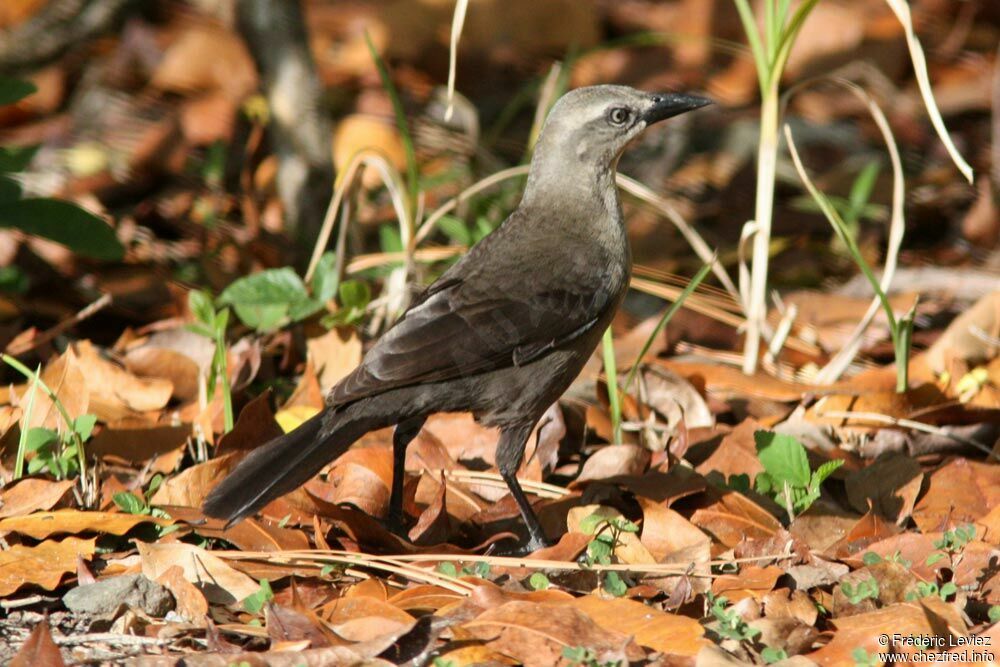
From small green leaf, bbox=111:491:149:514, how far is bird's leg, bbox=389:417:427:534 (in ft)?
2.47

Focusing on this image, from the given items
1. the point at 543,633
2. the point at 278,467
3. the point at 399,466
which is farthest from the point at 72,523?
the point at 543,633

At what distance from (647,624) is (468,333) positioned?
1303 millimetres

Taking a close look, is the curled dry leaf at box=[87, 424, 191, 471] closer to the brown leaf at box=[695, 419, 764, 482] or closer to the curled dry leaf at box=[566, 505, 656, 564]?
the curled dry leaf at box=[566, 505, 656, 564]

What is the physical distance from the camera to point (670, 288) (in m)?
5.61

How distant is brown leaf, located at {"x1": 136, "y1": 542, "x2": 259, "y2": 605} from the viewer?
3.37 meters

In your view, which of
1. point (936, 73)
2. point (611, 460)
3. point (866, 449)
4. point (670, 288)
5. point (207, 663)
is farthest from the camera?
point (936, 73)

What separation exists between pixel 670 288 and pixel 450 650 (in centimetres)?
289

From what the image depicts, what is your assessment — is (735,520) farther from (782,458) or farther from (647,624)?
(647,624)

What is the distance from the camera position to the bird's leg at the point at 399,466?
392 cm

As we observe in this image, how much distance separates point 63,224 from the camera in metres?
4.48

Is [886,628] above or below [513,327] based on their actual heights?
below

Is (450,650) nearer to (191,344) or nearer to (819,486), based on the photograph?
(819,486)

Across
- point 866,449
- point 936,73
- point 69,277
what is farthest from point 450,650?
point 936,73

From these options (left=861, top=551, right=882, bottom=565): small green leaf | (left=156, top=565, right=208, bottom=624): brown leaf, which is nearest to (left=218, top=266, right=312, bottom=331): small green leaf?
(left=156, top=565, right=208, bottom=624): brown leaf
